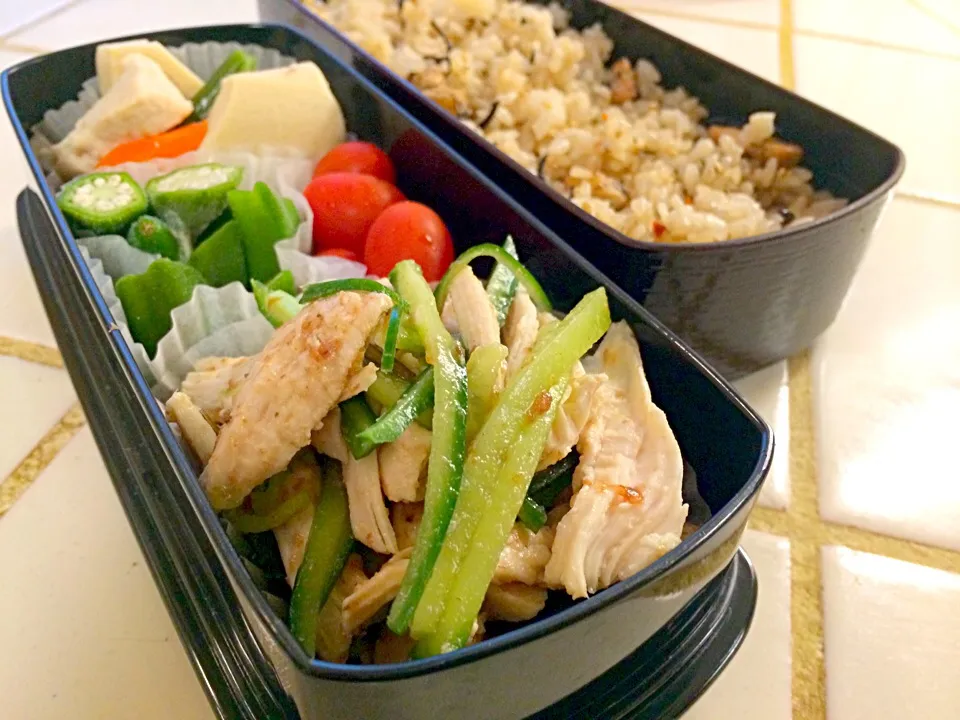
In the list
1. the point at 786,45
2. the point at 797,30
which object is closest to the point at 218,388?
the point at 786,45

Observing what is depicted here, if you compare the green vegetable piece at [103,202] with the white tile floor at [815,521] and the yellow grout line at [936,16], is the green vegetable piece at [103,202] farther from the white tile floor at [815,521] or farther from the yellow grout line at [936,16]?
the yellow grout line at [936,16]

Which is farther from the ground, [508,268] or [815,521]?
[508,268]

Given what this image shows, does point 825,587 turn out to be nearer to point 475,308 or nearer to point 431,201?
point 475,308

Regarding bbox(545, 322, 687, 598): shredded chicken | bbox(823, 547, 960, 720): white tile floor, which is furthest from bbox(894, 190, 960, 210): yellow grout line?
bbox(545, 322, 687, 598): shredded chicken

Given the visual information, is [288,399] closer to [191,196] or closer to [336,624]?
[336,624]

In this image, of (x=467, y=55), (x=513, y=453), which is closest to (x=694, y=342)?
(x=513, y=453)

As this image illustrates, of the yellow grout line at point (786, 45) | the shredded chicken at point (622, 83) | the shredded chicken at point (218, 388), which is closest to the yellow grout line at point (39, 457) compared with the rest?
the shredded chicken at point (218, 388)

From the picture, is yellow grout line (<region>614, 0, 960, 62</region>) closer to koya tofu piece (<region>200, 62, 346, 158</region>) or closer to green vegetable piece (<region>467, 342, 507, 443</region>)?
koya tofu piece (<region>200, 62, 346, 158</region>)
